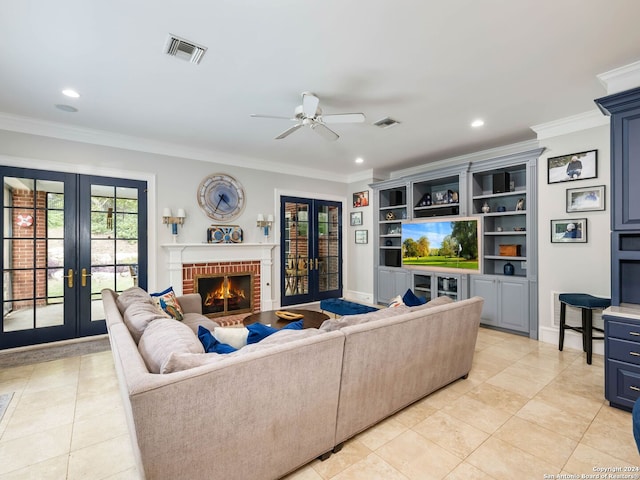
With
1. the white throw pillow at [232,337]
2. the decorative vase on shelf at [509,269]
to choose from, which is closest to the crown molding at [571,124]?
the decorative vase on shelf at [509,269]

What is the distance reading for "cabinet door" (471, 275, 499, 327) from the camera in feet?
14.5

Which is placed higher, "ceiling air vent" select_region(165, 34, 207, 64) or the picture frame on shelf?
"ceiling air vent" select_region(165, 34, 207, 64)

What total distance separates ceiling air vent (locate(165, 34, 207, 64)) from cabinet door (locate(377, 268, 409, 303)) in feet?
14.8

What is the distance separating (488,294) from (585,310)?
121cm

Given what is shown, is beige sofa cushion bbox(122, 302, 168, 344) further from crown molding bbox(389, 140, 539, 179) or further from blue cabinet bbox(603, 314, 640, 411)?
crown molding bbox(389, 140, 539, 179)

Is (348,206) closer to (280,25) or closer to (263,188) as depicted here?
(263,188)

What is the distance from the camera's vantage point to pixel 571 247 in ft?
Answer: 12.2

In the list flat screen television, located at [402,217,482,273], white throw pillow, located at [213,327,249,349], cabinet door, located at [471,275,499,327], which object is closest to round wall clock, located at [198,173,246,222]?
flat screen television, located at [402,217,482,273]

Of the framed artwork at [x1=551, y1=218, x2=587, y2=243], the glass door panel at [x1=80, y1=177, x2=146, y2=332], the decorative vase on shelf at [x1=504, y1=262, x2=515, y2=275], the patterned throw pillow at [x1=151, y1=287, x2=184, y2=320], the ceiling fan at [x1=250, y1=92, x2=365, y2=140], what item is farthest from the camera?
the decorative vase on shelf at [x1=504, y1=262, x2=515, y2=275]

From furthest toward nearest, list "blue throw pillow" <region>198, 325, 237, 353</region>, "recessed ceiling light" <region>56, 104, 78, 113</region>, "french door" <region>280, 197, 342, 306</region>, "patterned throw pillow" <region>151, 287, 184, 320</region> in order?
1. "french door" <region>280, 197, 342, 306</region>
2. "recessed ceiling light" <region>56, 104, 78, 113</region>
3. "patterned throw pillow" <region>151, 287, 184, 320</region>
4. "blue throw pillow" <region>198, 325, 237, 353</region>

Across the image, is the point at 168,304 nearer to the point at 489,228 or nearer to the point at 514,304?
the point at 514,304

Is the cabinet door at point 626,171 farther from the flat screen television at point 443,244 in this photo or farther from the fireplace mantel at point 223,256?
the fireplace mantel at point 223,256

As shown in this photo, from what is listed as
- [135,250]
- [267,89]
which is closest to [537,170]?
[267,89]

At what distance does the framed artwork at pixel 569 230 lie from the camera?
3.59 m
